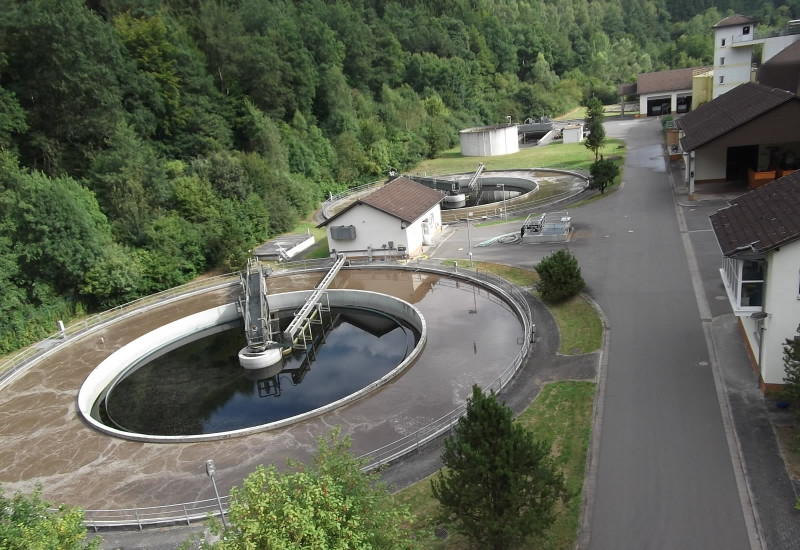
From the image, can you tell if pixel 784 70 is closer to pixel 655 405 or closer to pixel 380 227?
pixel 380 227

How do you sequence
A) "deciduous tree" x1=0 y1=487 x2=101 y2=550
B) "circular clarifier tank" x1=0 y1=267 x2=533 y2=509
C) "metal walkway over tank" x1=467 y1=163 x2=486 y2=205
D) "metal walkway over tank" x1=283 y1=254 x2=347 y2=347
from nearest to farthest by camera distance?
"deciduous tree" x1=0 y1=487 x2=101 y2=550 → "circular clarifier tank" x1=0 y1=267 x2=533 y2=509 → "metal walkway over tank" x1=283 y1=254 x2=347 y2=347 → "metal walkway over tank" x1=467 y1=163 x2=486 y2=205

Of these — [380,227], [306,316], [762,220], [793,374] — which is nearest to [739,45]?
[380,227]

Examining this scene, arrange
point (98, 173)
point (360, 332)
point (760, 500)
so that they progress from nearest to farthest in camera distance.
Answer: point (760, 500)
point (360, 332)
point (98, 173)

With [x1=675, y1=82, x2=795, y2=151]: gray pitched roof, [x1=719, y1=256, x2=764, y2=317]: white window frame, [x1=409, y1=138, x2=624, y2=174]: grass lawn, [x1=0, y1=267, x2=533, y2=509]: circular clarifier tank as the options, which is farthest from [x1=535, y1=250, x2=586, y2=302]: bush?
[x1=409, y1=138, x2=624, y2=174]: grass lawn

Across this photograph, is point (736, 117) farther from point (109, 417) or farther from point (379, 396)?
point (109, 417)

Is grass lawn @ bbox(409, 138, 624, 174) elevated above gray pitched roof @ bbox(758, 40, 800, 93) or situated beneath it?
situated beneath

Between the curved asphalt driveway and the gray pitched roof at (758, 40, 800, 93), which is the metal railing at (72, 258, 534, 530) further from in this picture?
the gray pitched roof at (758, 40, 800, 93)

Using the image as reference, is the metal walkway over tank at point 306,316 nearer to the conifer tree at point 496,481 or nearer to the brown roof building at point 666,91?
the conifer tree at point 496,481

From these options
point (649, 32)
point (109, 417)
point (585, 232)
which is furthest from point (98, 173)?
point (649, 32)
